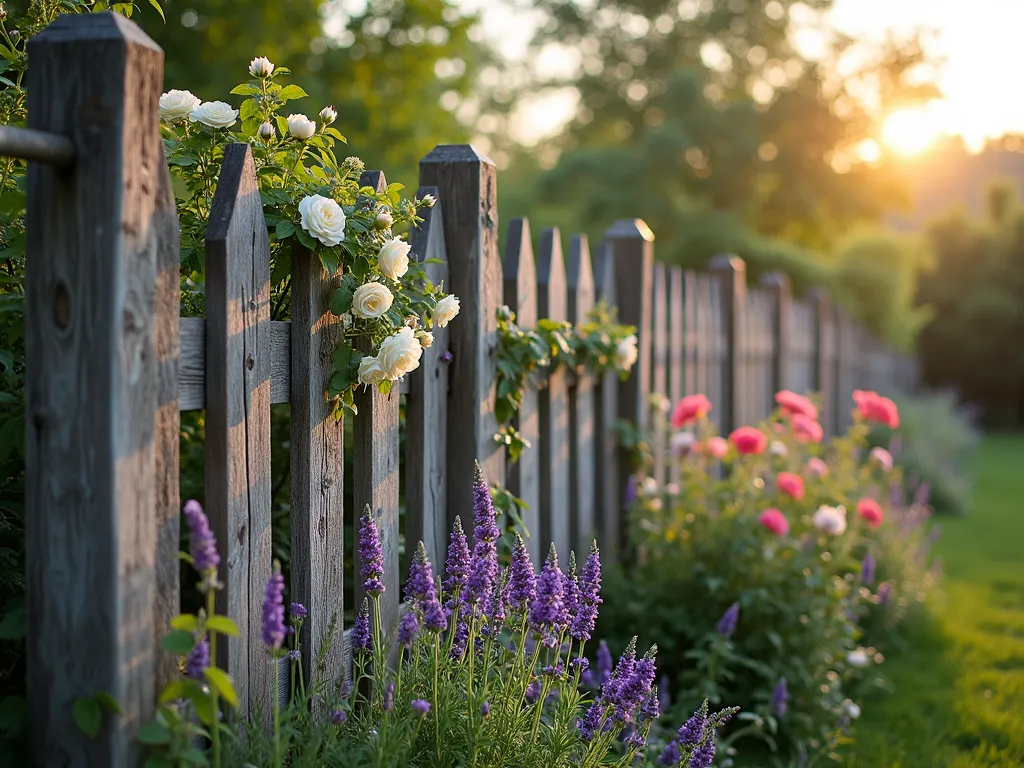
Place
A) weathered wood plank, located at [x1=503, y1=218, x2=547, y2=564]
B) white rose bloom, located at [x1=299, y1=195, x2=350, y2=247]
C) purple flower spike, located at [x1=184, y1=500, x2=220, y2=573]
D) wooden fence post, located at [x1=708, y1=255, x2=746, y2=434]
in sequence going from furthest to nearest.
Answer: wooden fence post, located at [x1=708, y1=255, x2=746, y2=434] → weathered wood plank, located at [x1=503, y1=218, x2=547, y2=564] → white rose bloom, located at [x1=299, y1=195, x2=350, y2=247] → purple flower spike, located at [x1=184, y1=500, x2=220, y2=573]

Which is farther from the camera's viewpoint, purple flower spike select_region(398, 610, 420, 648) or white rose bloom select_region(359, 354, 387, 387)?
white rose bloom select_region(359, 354, 387, 387)

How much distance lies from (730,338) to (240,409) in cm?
456

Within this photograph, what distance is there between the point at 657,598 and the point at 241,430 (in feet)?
7.50

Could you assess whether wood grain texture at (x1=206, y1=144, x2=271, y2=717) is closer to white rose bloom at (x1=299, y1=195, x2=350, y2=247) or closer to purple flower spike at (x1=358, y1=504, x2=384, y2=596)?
white rose bloom at (x1=299, y1=195, x2=350, y2=247)

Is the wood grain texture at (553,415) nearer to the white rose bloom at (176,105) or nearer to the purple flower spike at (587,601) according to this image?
the purple flower spike at (587,601)

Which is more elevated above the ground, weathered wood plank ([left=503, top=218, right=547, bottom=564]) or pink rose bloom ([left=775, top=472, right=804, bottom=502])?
weathered wood plank ([left=503, top=218, right=547, bottom=564])

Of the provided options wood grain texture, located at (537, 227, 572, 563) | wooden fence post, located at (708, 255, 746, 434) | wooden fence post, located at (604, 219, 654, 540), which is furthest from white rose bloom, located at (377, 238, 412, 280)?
wooden fence post, located at (708, 255, 746, 434)

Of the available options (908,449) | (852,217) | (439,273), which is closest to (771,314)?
(908,449)

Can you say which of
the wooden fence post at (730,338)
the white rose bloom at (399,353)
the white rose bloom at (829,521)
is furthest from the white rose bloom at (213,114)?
the wooden fence post at (730,338)

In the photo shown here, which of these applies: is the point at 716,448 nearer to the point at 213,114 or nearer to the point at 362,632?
the point at 362,632

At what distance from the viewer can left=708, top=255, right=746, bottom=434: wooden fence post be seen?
5.91 metres

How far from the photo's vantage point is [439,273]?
2.72 metres

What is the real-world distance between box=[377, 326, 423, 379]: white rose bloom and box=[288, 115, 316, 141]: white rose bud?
49 cm

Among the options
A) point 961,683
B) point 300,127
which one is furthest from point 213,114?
point 961,683
